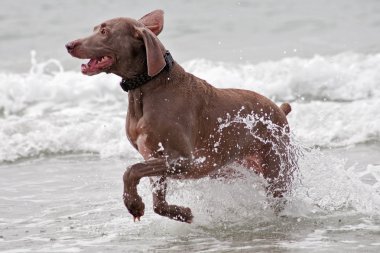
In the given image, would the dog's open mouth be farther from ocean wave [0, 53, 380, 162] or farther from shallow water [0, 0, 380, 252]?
ocean wave [0, 53, 380, 162]

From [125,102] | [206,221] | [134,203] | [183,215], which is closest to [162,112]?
[134,203]

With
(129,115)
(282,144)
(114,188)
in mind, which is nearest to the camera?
(129,115)

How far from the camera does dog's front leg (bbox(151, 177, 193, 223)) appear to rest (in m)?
6.74

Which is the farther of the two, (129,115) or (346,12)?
(346,12)

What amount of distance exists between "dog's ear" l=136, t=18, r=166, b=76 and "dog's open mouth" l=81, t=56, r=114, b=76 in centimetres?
29

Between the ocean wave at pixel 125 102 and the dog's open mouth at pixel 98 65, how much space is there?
11.3 ft

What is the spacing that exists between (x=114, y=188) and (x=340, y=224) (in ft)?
Answer: 8.36

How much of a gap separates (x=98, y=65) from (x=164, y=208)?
1.12 metres

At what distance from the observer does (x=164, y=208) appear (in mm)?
6738

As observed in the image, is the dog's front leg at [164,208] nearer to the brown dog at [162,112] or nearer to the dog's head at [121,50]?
the brown dog at [162,112]

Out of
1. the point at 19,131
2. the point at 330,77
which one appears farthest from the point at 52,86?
the point at 330,77

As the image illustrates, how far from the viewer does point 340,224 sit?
7016 millimetres

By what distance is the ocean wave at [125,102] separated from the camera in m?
11.0

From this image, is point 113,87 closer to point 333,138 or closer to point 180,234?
point 333,138
